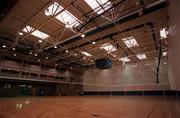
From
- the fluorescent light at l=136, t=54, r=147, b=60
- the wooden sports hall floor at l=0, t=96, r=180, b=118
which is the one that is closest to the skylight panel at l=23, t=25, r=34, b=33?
the wooden sports hall floor at l=0, t=96, r=180, b=118

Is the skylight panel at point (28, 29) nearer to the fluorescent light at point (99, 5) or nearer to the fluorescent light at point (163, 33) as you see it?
the fluorescent light at point (99, 5)

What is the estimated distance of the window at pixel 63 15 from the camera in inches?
281

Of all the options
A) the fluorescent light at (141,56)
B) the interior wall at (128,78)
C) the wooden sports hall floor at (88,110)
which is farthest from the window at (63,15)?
the interior wall at (128,78)

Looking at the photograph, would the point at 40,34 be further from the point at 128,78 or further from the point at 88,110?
the point at 128,78

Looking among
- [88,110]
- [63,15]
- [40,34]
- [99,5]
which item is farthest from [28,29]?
[88,110]

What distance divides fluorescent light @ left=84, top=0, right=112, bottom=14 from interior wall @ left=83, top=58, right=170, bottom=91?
41.4 feet

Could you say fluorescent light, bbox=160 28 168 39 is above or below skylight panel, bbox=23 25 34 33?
below

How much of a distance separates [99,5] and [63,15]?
2.52 m

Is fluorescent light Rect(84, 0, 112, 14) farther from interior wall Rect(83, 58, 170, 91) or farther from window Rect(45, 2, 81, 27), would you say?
interior wall Rect(83, 58, 170, 91)

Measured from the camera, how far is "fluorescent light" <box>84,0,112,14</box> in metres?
6.80

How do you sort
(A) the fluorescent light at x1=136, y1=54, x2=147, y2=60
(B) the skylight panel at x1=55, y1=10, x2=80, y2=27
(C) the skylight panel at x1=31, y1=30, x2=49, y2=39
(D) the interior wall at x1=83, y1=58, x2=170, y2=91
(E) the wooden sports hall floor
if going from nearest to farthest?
1. (E) the wooden sports hall floor
2. (B) the skylight panel at x1=55, y1=10, x2=80, y2=27
3. (C) the skylight panel at x1=31, y1=30, x2=49, y2=39
4. (A) the fluorescent light at x1=136, y1=54, x2=147, y2=60
5. (D) the interior wall at x1=83, y1=58, x2=170, y2=91

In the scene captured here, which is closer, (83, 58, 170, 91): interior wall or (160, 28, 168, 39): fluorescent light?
(160, 28, 168, 39): fluorescent light

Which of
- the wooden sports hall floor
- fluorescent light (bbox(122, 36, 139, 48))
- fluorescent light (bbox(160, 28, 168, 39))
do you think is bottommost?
the wooden sports hall floor

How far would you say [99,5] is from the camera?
7.02 m
